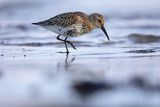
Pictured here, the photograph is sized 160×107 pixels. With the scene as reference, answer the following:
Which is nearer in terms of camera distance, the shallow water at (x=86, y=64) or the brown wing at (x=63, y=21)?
the shallow water at (x=86, y=64)

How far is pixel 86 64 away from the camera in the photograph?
8344 mm

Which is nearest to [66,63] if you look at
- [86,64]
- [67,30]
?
[86,64]

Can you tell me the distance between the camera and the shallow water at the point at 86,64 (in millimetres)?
5809

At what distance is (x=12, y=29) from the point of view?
1388cm

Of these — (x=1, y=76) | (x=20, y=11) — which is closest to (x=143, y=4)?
(x=20, y=11)

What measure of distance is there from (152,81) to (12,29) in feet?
25.2

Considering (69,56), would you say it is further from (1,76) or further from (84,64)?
(1,76)

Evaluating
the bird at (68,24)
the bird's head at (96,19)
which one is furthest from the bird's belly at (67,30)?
the bird's head at (96,19)

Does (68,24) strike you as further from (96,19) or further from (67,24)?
(96,19)

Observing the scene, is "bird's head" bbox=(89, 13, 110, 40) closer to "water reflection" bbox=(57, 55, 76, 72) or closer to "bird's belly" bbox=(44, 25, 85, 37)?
"bird's belly" bbox=(44, 25, 85, 37)

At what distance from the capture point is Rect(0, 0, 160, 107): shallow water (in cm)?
581

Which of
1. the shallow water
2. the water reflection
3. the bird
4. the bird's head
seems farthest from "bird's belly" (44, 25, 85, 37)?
the water reflection

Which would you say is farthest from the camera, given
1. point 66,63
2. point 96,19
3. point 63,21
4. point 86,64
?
point 96,19

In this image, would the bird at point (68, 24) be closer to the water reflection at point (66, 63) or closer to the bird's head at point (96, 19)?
the bird's head at point (96, 19)
